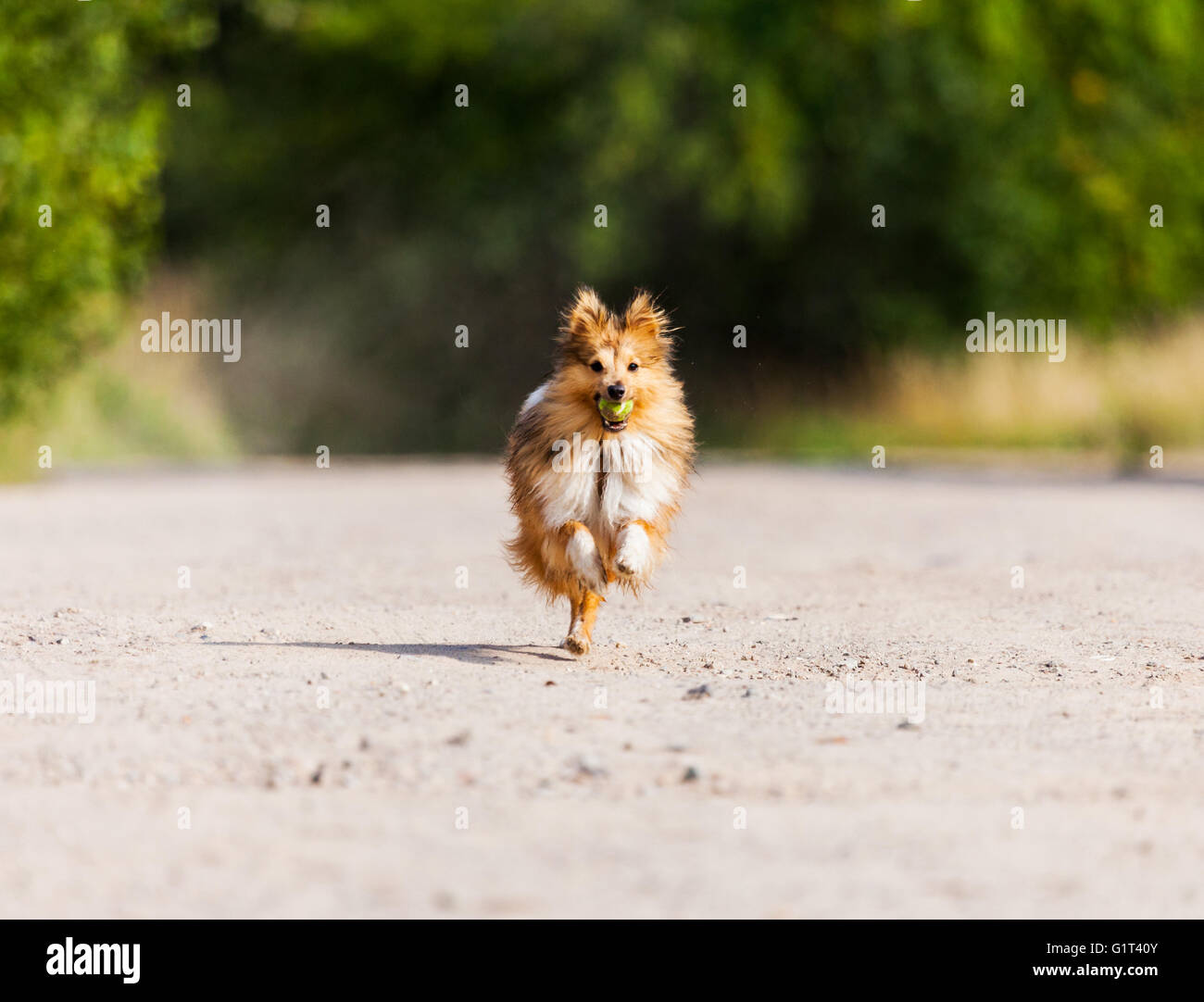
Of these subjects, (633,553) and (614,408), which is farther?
(614,408)

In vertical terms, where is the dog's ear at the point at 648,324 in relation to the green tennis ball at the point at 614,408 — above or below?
above

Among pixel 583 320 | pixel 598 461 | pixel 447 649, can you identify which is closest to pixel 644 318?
pixel 583 320

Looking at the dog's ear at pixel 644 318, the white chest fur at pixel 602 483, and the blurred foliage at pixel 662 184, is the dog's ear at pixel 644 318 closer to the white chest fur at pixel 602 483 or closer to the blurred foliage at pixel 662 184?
the white chest fur at pixel 602 483

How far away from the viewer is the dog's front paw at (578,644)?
8602 millimetres

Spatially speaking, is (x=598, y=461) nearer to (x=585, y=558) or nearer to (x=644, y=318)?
(x=585, y=558)

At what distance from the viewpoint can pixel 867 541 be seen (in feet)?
47.5

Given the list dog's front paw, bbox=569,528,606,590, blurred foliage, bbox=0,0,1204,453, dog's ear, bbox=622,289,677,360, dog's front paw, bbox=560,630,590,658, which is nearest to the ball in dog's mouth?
dog's ear, bbox=622,289,677,360

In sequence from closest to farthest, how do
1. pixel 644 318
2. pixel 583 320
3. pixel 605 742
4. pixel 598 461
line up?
pixel 605 742, pixel 598 461, pixel 583 320, pixel 644 318

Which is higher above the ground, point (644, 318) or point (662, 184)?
point (662, 184)

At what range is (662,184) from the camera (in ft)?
103

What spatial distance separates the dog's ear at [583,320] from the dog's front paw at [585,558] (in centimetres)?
94

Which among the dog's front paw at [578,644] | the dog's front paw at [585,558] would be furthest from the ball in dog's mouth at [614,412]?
the dog's front paw at [578,644]

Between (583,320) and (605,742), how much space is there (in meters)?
2.76
